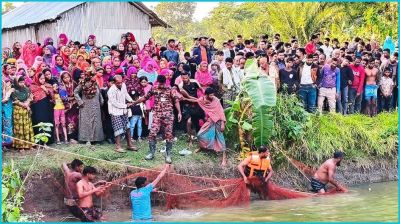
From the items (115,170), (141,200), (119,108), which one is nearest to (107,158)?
(115,170)

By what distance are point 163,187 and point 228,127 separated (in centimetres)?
221

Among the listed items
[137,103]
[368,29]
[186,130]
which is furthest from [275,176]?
[368,29]

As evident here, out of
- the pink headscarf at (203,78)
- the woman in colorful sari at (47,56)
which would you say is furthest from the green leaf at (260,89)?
the woman in colorful sari at (47,56)

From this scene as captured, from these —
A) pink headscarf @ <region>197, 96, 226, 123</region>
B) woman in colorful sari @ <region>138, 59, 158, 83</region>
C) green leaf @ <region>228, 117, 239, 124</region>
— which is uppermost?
woman in colorful sari @ <region>138, 59, 158, 83</region>

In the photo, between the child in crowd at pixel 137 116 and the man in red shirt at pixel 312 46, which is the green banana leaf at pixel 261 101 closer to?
the child in crowd at pixel 137 116

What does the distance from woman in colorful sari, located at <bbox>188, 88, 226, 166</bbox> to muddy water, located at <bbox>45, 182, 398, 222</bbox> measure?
1.47 meters

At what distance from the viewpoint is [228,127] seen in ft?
48.3

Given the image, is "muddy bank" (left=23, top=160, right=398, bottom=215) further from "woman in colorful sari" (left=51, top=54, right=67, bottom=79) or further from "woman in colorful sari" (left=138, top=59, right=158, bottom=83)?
"woman in colorful sari" (left=51, top=54, right=67, bottom=79)

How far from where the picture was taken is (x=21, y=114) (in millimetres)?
13164

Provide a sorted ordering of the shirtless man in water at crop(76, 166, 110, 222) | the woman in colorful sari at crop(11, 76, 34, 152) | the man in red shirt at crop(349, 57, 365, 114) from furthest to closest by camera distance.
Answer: the man in red shirt at crop(349, 57, 365, 114) < the woman in colorful sari at crop(11, 76, 34, 152) < the shirtless man in water at crop(76, 166, 110, 222)

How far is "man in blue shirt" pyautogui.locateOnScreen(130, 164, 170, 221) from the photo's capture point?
A: 11859 mm

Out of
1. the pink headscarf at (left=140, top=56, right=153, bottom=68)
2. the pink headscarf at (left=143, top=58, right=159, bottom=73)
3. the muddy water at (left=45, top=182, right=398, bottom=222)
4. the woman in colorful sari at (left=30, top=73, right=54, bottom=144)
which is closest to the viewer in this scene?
the muddy water at (left=45, top=182, right=398, bottom=222)

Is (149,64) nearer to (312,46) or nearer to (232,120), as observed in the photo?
(232,120)

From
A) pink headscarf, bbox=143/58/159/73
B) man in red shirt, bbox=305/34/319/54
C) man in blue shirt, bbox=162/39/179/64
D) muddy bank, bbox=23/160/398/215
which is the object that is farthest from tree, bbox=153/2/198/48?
pink headscarf, bbox=143/58/159/73
